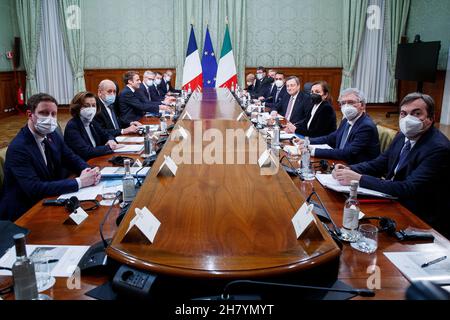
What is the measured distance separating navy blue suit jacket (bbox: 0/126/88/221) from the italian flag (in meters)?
6.56

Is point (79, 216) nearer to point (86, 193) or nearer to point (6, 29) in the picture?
point (86, 193)

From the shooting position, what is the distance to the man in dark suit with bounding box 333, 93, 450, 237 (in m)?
1.90

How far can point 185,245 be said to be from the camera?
3.84ft

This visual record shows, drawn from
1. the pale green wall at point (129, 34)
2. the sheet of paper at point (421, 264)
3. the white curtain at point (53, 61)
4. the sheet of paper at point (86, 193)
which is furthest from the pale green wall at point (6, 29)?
the sheet of paper at point (421, 264)

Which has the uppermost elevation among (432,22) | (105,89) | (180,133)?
(432,22)

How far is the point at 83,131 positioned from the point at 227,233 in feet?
6.62

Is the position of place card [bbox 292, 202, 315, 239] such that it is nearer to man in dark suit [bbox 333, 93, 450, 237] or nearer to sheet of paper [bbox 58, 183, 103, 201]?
man in dark suit [bbox 333, 93, 450, 237]

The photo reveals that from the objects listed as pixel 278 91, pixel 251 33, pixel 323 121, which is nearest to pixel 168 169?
pixel 323 121

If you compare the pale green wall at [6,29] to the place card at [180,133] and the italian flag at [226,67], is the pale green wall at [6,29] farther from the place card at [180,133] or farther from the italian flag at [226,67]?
the place card at [180,133]

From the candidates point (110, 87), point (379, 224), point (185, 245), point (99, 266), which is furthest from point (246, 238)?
point (110, 87)

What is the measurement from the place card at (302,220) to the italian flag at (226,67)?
287 inches

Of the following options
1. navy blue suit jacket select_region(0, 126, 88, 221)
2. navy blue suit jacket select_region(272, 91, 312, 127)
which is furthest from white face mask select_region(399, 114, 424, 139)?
navy blue suit jacket select_region(272, 91, 312, 127)

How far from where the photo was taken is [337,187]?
6.19ft
